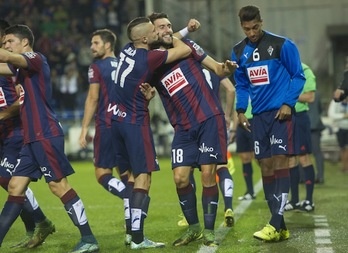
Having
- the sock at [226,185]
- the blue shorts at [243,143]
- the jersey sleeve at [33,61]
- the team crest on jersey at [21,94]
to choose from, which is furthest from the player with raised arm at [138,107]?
the blue shorts at [243,143]

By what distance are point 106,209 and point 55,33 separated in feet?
54.8

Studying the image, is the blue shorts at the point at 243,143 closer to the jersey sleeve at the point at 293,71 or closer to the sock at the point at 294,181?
the sock at the point at 294,181

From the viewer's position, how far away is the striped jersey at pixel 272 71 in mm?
7863

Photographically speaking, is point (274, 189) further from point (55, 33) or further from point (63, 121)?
point (55, 33)

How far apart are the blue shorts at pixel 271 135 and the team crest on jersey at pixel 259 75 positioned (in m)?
0.31

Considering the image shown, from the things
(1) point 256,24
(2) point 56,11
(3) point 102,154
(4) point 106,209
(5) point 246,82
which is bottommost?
(4) point 106,209

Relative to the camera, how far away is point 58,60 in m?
26.0

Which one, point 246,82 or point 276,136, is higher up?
point 246,82

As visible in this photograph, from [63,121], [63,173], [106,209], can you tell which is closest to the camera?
[63,173]

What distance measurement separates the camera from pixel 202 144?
7.75 m

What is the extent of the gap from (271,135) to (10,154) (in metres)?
2.54

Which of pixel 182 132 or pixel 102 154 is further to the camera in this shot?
pixel 102 154

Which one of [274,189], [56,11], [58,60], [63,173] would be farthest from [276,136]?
[56,11]

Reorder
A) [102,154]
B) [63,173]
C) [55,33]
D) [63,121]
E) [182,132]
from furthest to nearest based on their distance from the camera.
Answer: [55,33] < [63,121] < [102,154] < [182,132] < [63,173]
